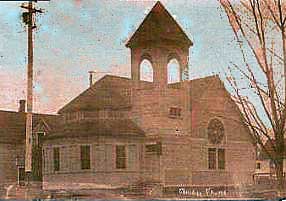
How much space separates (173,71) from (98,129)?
1.06 feet

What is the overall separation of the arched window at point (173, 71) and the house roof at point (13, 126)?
0.47 meters

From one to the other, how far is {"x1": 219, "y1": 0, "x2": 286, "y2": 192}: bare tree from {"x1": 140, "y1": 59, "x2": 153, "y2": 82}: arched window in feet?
1.21

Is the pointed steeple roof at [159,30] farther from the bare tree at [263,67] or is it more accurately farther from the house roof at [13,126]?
the house roof at [13,126]

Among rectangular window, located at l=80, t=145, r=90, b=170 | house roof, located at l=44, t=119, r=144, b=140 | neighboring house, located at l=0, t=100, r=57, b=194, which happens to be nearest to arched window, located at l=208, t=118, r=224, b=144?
house roof, located at l=44, t=119, r=144, b=140

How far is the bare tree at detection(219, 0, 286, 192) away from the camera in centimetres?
214

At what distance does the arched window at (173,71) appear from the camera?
1.94 meters

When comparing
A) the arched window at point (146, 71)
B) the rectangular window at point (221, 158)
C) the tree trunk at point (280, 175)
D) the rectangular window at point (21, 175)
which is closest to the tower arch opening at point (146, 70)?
the arched window at point (146, 71)

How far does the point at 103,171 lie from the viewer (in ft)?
6.14

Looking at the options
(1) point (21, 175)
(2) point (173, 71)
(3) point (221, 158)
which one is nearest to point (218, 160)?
(3) point (221, 158)

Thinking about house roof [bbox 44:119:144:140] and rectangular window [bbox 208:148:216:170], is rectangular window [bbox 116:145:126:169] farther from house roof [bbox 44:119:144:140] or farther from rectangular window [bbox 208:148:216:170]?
rectangular window [bbox 208:148:216:170]

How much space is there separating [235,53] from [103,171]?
68 cm

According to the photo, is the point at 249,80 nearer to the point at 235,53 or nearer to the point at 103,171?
the point at 235,53

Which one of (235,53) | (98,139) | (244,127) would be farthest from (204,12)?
(98,139)

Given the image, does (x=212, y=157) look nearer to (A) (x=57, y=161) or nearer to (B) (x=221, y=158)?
(B) (x=221, y=158)
